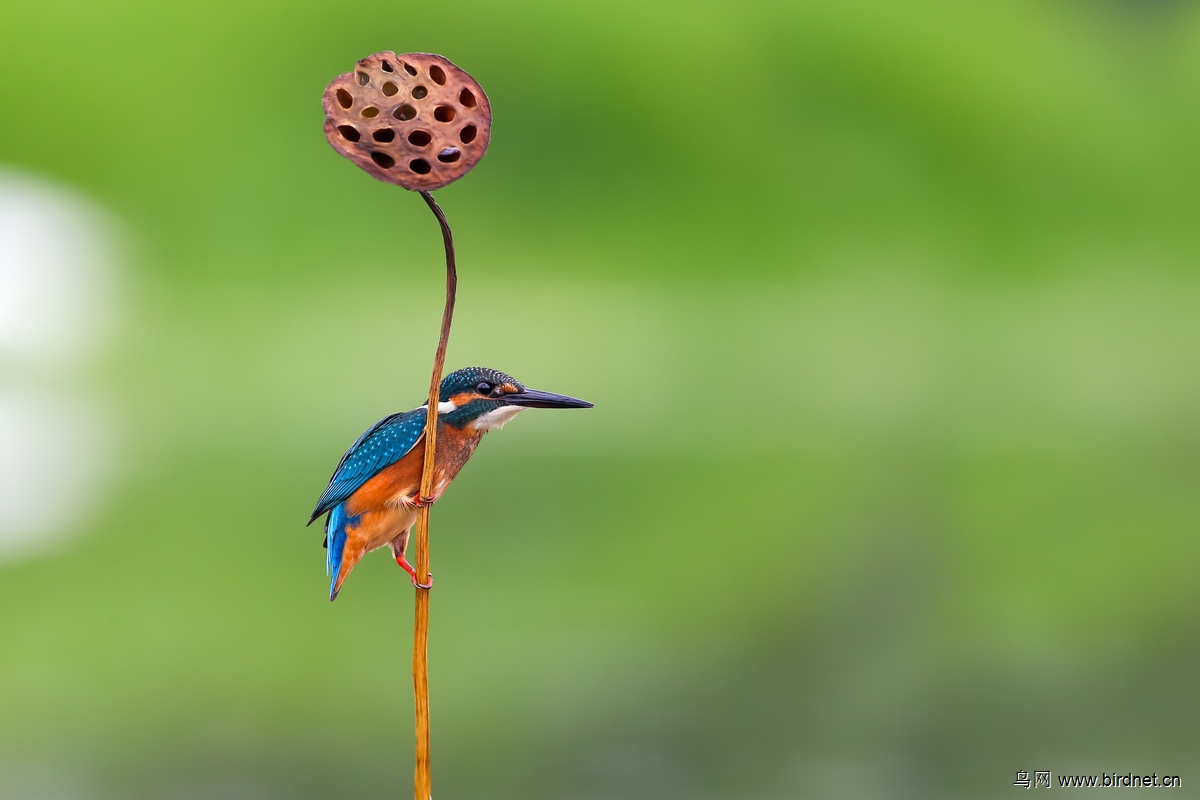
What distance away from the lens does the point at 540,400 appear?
2.03 ft

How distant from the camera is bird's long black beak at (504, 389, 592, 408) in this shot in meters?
0.60

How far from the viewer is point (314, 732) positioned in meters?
1.56

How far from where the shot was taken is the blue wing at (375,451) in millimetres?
624

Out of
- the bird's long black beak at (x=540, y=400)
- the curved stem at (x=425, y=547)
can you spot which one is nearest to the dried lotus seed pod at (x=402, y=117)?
the curved stem at (x=425, y=547)

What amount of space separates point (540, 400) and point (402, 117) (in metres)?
0.16

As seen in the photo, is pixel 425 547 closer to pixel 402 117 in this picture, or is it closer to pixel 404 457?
pixel 404 457

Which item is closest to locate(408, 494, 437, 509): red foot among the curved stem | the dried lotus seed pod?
the curved stem

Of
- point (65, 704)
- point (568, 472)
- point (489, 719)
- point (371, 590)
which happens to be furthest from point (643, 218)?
point (65, 704)

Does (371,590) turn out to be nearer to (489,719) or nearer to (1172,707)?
(489,719)

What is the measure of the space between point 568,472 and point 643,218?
822 millimetres

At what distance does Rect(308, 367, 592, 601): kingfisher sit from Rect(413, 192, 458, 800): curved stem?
4 centimetres

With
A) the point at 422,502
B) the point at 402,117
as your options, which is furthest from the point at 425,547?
the point at 402,117

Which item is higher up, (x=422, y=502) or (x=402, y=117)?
(x=402, y=117)

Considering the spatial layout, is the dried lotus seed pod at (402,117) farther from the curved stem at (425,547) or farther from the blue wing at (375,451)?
the blue wing at (375,451)
